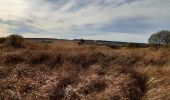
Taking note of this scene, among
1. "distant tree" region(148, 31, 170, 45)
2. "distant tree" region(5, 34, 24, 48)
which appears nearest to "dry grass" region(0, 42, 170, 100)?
"distant tree" region(5, 34, 24, 48)

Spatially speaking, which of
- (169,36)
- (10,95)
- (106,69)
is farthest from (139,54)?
(169,36)

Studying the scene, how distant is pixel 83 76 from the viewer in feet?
32.1

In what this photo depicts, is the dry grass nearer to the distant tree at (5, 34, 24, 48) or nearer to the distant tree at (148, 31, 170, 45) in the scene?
the distant tree at (5, 34, 24, 48)

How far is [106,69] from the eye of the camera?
1039 centimetres

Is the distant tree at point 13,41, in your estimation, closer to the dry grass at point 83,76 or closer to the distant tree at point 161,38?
the dry grass at point 83,76

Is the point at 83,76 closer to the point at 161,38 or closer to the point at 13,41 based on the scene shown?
Answer: the point at 13,41

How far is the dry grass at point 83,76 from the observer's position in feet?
26.8

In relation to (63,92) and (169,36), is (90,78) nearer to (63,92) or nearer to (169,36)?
(63,92)

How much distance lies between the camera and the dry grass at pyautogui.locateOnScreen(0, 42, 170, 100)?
8.18 metres

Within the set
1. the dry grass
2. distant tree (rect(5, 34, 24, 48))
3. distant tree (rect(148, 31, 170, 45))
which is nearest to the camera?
the dry grass

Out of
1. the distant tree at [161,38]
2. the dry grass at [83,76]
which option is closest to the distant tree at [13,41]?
the dry grass at [83,76]

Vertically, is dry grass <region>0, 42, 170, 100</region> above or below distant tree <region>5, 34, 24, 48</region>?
below

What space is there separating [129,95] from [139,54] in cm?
467

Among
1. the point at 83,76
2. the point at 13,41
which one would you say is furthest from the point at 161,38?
the point at 83,76
